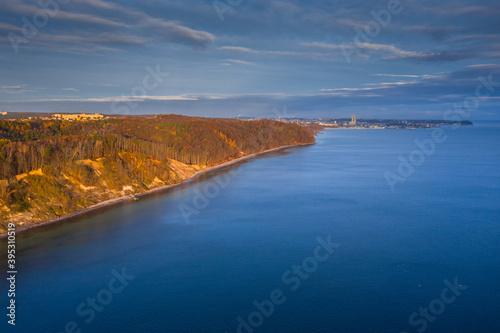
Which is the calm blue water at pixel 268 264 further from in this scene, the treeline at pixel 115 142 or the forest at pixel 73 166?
the treeline at pixel 115 142

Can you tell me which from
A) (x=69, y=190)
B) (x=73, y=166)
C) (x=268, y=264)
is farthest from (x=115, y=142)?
(x=268, y=264)

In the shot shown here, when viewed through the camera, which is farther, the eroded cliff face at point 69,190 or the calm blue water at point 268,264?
the eroded cliff face at point 69,190

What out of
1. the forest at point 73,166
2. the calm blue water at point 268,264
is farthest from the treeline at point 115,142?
the calm blue water at point 268,264

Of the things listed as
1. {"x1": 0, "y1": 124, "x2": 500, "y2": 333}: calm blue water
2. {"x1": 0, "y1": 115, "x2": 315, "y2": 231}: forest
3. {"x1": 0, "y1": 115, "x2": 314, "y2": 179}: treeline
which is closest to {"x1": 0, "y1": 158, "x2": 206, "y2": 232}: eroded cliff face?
{"x1": 0, "y1": 115, "x2": 315, "y2": 231}: forest

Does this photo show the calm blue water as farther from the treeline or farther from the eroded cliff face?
the treeline

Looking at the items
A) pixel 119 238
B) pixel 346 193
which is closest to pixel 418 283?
pixel 119 238

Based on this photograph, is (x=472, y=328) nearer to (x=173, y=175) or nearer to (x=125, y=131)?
(x=173, y=175)
